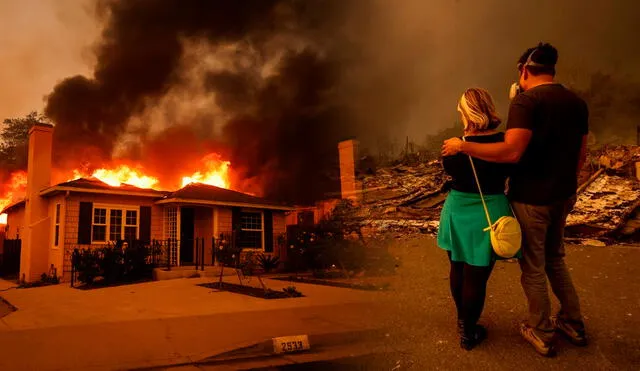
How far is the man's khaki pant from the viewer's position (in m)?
1.74

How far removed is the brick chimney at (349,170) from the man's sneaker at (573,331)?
2028 mm

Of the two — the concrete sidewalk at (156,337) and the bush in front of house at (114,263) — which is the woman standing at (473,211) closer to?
the concrete sidewalk at (156,337)

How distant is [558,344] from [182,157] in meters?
6.14

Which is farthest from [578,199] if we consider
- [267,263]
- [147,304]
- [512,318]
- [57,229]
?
[57,229]

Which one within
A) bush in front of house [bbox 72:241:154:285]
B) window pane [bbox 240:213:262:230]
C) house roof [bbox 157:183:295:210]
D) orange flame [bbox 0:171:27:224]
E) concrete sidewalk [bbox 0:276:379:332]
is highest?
orange flame [bbox 0:171:27:224]

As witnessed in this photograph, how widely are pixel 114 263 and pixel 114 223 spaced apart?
133 centimetres

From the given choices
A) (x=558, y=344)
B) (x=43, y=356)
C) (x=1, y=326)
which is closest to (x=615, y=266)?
(x=558, y=344)

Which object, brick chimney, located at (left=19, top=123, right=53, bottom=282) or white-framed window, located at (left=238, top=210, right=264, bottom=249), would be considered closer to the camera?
brick chimney, located at (left=19, top=123, right=53, bottom=282)

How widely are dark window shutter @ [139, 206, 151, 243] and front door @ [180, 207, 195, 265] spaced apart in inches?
28.9

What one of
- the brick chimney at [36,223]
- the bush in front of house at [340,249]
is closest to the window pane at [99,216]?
the brick chimney at [36,223]

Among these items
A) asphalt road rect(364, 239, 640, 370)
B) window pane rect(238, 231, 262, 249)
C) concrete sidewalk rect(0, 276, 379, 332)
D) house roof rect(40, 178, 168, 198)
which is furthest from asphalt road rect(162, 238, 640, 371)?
window pane rect(238, 231, 262, 249)

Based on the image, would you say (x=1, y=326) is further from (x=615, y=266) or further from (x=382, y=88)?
(x=615, y=266)

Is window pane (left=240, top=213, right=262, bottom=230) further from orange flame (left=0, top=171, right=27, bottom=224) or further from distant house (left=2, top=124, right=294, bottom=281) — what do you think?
orange flame (left=0, top=171, right=27, bottom=224)

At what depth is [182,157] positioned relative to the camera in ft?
23.2
